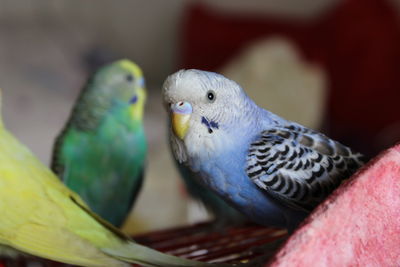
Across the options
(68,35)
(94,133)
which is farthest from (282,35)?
(94,133)

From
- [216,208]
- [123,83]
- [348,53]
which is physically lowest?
[216,208]

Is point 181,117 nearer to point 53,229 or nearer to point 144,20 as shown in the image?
point 53,229

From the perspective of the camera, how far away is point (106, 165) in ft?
3.58

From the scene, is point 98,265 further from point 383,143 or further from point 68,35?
point 68,35

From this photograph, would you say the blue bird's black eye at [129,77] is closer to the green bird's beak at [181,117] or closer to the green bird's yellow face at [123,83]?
the green bird's yellow face at [123,83]

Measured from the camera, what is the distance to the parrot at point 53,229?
69 cm

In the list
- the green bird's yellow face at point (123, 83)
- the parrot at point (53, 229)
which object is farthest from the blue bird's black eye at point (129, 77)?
the parrot at point (53, 229)

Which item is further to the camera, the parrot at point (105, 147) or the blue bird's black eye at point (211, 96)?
the parrot at point (105, 147)

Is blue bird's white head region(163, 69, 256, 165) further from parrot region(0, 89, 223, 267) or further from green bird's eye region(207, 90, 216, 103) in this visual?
parrot region(0, 89, 223, 267)

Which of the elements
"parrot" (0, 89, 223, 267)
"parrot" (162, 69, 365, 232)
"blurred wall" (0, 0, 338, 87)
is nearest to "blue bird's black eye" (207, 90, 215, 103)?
"parrot" (162, 69, 365, 232)

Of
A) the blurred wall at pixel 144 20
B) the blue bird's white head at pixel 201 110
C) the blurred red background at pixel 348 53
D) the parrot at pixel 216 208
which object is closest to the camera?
the blue bird's white head at pixel 201 110

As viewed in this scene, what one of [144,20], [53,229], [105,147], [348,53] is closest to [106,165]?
[105,147]

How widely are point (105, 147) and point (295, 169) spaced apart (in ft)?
1.77

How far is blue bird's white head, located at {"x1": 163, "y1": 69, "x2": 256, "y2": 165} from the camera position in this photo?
2.08ft
